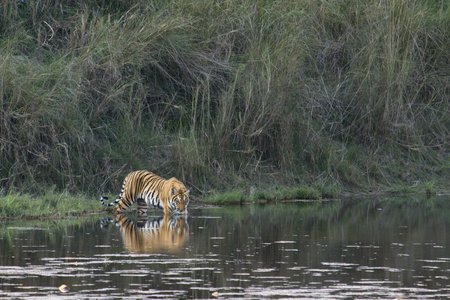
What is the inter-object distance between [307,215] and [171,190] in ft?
7.03

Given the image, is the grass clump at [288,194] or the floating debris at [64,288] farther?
the grass clump at [288,194]

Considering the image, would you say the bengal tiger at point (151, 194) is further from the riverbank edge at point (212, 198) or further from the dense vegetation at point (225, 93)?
the dense vegetation at point (225, 93)

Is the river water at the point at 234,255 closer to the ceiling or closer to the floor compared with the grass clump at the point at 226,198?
closer to the floor

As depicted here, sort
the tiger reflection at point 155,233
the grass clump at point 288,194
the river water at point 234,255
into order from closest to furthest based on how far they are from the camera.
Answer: the river water at point 234,255, the tiger reflection at point 155,233, the grass clump at point 288,194

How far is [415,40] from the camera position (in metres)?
20.7

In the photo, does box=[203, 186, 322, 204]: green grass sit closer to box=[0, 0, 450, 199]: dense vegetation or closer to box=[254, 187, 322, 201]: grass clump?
box=[254, 187, 322, 201]: grass clump

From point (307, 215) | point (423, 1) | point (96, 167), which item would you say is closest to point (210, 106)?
point (96, 167)

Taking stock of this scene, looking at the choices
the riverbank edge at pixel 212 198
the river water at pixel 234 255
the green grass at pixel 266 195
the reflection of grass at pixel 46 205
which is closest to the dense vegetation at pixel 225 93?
the riverbank edge at pixel 212 198

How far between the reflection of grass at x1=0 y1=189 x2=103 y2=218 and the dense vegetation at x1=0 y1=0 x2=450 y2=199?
2.72 ft

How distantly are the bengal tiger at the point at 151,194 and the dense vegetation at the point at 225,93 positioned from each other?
3.29ft

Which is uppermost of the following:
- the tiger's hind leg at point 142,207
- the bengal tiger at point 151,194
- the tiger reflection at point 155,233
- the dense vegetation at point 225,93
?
the dense vegetation at point 225,93

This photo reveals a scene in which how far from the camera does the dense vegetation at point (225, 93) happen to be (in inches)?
636

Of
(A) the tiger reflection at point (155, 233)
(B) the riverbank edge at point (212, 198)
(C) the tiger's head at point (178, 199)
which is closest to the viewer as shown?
(A) the tiger reflection at point (155, 233)

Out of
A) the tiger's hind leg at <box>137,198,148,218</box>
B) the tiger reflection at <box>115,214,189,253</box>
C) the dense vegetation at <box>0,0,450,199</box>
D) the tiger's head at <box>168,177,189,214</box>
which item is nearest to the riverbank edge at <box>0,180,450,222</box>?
the dense vegetation at <box>0,0,450,199</box>
